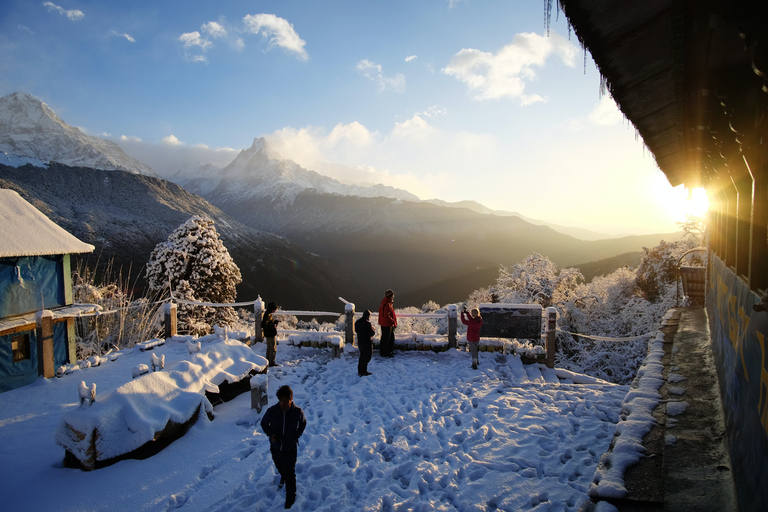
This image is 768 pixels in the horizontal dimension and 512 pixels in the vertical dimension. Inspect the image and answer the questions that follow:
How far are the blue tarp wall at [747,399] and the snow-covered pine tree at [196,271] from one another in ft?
67.2

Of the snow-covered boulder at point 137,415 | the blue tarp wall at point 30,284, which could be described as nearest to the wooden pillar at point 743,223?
the snow-covered boulder at point 137,415

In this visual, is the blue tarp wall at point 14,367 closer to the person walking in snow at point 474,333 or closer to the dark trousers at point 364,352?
the dark trousers at point 364,352

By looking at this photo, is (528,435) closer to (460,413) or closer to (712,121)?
(460,413)

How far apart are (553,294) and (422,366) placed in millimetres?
20414

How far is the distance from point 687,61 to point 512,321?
7.44m

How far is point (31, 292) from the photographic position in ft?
31.2

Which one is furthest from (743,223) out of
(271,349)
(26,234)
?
(26,234)

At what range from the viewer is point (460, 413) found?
19.7ft

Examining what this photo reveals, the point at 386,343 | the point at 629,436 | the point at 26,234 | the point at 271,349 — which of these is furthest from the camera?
the point at 26,234

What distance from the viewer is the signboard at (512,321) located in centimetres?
904

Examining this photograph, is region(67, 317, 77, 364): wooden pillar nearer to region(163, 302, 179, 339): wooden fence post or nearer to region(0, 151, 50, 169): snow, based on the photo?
region(163, 302, 179, 339): wooden fence post

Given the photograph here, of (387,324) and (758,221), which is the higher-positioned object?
(758,221)

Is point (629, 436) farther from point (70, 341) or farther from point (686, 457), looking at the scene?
point (70, 341)

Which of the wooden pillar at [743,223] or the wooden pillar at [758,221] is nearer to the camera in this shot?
the wooden pillar at [758,221]
